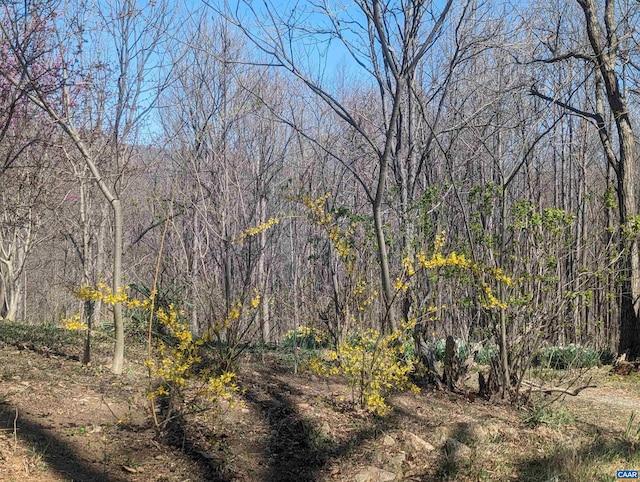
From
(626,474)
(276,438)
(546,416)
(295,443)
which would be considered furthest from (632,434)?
(276,438)

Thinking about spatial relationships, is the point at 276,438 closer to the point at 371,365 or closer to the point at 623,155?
the point at 371,365

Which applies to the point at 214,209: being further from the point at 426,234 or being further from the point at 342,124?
the point at 342,124

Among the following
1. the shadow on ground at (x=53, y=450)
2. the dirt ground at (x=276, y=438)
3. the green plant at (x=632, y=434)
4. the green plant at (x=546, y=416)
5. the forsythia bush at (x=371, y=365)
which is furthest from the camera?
the green plant at (x=546, y=416)

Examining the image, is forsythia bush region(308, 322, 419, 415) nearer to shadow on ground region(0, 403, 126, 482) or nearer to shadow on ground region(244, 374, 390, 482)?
shadow on ground region(244, 374, 390, 482)

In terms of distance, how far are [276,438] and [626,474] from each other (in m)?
2.40

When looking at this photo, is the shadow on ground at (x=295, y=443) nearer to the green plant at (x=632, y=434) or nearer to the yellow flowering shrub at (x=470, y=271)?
the yellow flowering shrub at (x=470, y=271)

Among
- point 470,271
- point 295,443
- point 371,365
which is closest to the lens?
point 295,443

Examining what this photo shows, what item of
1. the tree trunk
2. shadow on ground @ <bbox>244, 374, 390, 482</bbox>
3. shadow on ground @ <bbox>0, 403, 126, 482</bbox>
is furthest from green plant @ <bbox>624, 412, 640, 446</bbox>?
the tree trunk

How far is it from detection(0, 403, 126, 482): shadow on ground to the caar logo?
3188mm

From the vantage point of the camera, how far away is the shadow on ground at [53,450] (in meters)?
3.01

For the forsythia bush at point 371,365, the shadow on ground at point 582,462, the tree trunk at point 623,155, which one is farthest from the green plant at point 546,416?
the tree trunk at point 623,155

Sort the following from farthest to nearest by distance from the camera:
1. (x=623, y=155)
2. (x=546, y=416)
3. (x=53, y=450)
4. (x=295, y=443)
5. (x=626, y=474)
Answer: (x=623, y=155) < (x=546, y=416) < (x=295, y=443) < (x=626, y=474) < (x=53, y=450)

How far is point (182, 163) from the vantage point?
786 cm

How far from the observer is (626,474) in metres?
3.71
